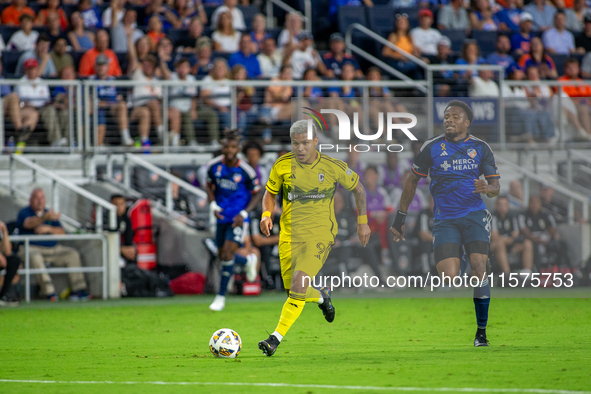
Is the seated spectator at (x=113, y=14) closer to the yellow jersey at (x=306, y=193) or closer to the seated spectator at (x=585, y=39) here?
the yellow jersey at (x=306, y=193)

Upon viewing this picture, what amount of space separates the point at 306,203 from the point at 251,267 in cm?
627

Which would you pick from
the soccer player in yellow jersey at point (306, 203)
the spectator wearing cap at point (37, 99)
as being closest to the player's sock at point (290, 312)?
the soccer player in yellow jersey at point (306, 203)

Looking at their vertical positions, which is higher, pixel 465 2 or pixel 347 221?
pixel 465 2

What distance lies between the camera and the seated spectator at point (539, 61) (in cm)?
1969

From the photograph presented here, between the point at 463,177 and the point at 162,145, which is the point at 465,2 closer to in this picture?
the point at 162,145

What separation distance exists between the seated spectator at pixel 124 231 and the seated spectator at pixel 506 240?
6278mm

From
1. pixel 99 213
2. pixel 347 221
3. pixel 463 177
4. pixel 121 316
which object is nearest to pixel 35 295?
pixel 99 213

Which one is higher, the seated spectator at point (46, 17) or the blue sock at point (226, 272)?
the seated spectator at point (46, 17)

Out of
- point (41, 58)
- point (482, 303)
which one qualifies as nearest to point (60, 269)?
point (41, 58)

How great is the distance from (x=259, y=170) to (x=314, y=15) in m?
6.64

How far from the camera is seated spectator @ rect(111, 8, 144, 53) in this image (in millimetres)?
17766

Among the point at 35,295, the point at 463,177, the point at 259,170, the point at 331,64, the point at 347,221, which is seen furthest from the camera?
the point at 331,64

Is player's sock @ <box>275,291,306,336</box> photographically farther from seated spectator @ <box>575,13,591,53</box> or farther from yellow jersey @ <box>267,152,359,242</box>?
seated spectator @ <box>575,13,591,53</box>

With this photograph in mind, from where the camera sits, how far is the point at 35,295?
1517 centimetres
